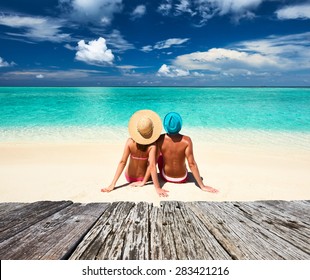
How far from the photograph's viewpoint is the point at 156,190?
14.6ft

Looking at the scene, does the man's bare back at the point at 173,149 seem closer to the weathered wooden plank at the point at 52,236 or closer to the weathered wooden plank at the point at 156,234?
the weathered wooden plank at the point at 156,234

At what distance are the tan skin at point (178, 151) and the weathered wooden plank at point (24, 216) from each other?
8.88 feet

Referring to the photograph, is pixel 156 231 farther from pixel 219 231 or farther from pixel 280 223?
pixel 280 223

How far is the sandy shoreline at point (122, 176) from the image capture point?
468cm

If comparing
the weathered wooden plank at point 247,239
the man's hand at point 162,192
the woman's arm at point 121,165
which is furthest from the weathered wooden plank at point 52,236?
the woman's arm at point 121,165

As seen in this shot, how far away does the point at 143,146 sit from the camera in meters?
4.65

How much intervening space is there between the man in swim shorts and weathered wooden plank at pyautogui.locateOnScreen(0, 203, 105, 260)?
8.89 ft

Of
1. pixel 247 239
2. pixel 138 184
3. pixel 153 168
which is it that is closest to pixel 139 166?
pixel 138 184

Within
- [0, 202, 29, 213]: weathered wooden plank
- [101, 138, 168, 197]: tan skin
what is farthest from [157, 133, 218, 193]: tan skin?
[0, 202, 29, 213]: weathered wooden plank

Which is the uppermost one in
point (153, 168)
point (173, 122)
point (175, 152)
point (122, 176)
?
point (173, 122)

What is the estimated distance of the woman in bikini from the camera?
4.38 metres

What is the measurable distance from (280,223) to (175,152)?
2979mm

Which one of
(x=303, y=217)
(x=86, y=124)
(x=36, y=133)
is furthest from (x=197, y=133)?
(x=303, y=217)
